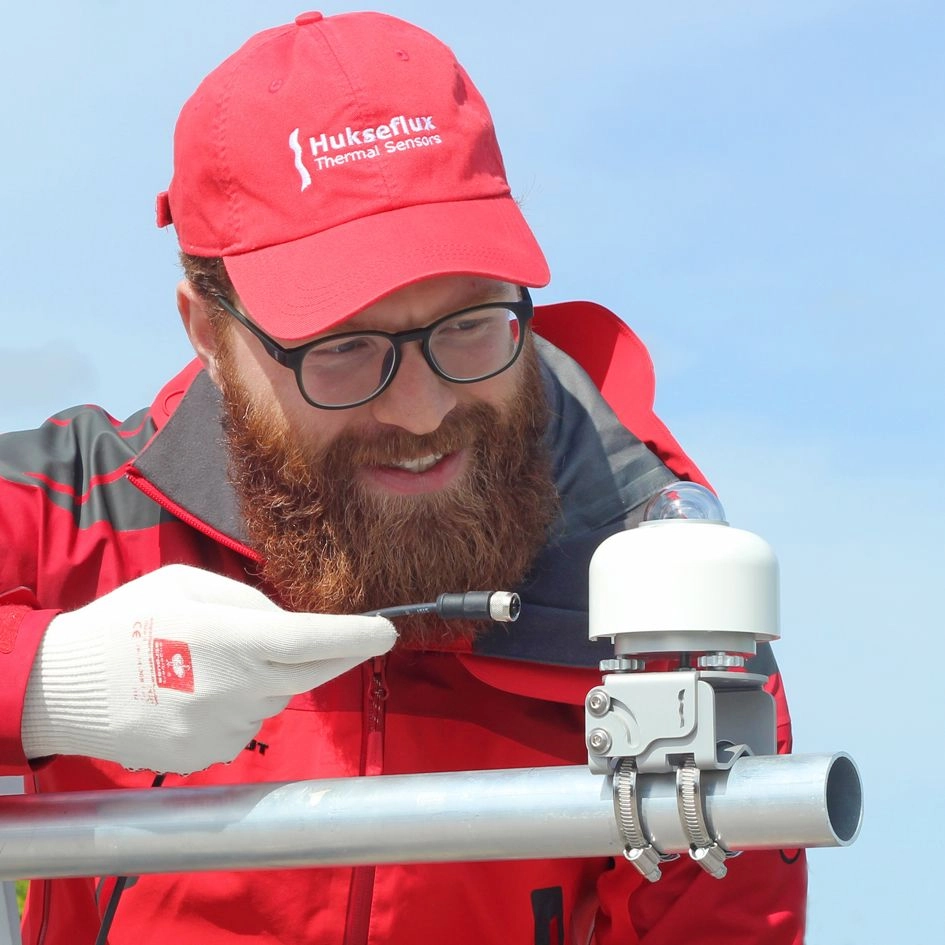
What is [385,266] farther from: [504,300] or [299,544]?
[299,544]

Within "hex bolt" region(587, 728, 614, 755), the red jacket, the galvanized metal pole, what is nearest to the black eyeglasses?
the red jacket

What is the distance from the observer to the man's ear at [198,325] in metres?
2.96

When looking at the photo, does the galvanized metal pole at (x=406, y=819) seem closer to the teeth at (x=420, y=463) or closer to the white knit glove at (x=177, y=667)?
the white knit glove at (x=177, y=667)

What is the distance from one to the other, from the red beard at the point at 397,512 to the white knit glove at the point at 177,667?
1.88 ft

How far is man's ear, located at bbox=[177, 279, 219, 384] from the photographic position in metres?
2.96

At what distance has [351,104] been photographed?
2.70 m

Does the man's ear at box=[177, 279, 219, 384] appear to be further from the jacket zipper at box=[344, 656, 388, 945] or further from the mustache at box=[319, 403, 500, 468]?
the jacket zipper at box=[344, 656, 388, 945]

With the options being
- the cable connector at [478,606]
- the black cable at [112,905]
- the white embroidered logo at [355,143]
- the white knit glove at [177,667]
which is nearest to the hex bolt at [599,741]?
the cable connector at [478,606]

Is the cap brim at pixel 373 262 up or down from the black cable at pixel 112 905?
up

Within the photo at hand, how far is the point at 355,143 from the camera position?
268cm

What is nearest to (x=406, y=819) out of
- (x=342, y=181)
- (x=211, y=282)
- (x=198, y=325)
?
(x=342, y=181)

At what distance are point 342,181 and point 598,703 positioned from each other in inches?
47.4

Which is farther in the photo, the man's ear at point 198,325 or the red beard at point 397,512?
the man's ear at point 198,325

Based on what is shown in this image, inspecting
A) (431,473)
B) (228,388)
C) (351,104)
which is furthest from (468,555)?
(351,104)
